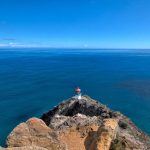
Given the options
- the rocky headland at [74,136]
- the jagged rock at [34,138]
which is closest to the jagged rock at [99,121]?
the rocky headland at [74,136]

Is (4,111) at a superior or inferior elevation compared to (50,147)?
inferior

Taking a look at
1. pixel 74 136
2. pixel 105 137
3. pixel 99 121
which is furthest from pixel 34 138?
pixel 99 121

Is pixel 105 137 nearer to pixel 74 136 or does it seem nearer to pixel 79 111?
pixel 74 136

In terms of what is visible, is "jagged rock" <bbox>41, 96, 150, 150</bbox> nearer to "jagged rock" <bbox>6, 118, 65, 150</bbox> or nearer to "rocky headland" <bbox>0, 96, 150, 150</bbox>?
"rocky headland" <bbox>0, 96, 150, 150</bbox>

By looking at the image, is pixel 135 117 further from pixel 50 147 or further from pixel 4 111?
pixel 50 147

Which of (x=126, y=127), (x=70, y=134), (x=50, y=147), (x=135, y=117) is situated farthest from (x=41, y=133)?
(x=135, y=117)

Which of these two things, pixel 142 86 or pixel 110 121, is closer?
pixel 110 121

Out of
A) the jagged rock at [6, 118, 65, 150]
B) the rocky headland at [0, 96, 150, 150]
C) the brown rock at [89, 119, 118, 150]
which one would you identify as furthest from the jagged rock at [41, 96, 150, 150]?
the jagged rock at [6, 118, 65, 150]

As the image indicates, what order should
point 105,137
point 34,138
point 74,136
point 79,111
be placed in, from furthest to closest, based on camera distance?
point 79,111
point 74,136
point 105,137
point 34,138
